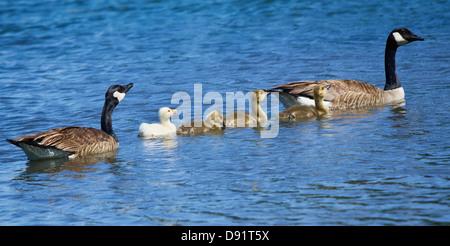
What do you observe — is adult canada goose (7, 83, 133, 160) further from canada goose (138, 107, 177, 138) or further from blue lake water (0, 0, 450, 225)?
canada goose (138, 107, 177, 138)

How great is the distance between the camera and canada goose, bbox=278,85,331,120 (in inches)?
444

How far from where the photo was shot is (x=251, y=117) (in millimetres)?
11078

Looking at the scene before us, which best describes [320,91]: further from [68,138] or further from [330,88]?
[68,138]

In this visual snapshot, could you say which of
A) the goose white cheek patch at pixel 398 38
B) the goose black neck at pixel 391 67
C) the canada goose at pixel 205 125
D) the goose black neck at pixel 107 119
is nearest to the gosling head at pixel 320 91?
the goose black neck at pixel 391 67

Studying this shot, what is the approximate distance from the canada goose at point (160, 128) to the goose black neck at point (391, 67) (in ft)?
14.6

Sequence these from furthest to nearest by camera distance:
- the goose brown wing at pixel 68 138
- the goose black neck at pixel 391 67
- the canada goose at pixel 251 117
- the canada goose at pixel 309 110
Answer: the goose black neck at pixel 391 67 → the canada goose at pixel 309 110 → the canada goose at pixel 251 117 → the goose brown wing at pixel 68 138

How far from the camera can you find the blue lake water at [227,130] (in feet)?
22.9

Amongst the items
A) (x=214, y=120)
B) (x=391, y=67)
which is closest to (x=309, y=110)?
(x=214, y=120)

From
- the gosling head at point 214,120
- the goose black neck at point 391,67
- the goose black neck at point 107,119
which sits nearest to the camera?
the goose black neck at point 107,119

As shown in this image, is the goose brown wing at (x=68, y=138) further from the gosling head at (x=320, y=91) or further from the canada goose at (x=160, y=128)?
the gosling head at (x=320, y=91)

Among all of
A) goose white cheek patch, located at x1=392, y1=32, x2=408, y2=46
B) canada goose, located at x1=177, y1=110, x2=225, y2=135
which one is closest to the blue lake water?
canada goose, located at x1=177, y1=110, x2=225, y2=135
